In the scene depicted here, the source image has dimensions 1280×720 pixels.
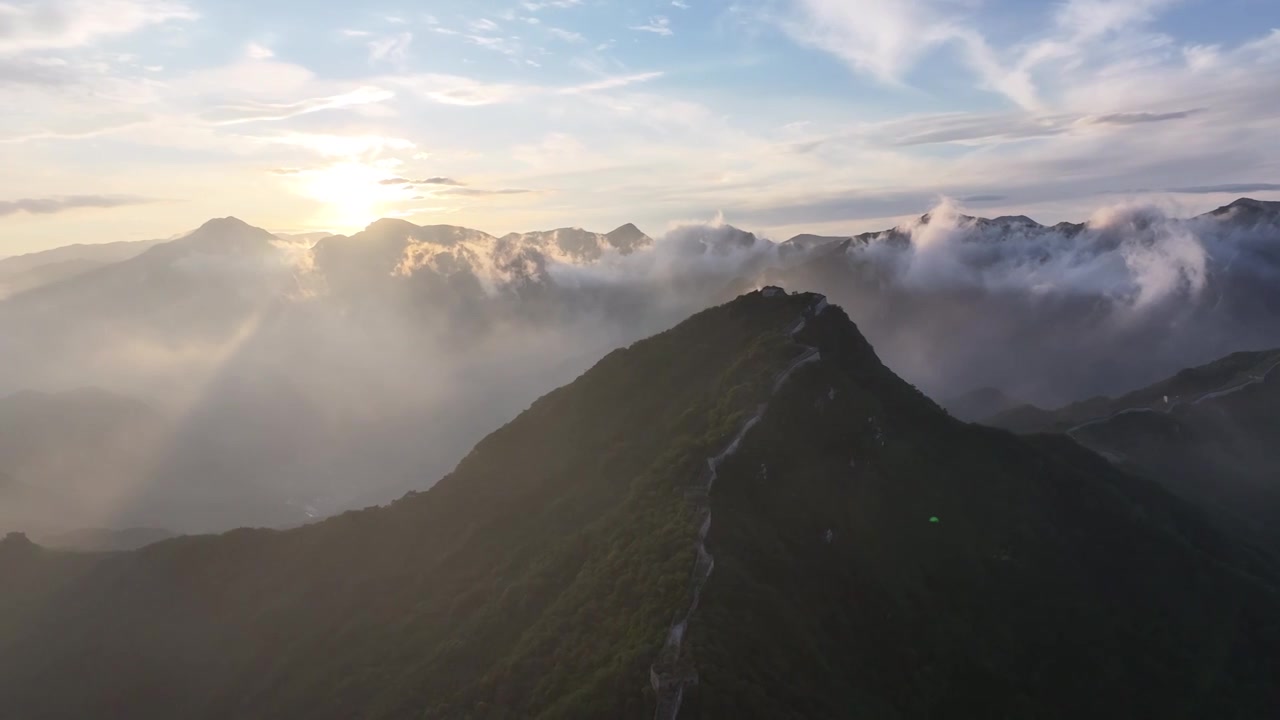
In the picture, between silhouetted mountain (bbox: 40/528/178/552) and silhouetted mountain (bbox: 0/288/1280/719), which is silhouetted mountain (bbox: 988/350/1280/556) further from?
silhouetted mountain (bbox: 40/528/178/552)

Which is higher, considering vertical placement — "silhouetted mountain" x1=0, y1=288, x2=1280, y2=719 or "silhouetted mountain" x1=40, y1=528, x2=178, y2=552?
"silhouetted mountain" x1=0, y1=288, x2=1280, y2=719

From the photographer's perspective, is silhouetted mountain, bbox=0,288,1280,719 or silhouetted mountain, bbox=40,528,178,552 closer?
silhouetted mountain, bbox=0,288,1280,719

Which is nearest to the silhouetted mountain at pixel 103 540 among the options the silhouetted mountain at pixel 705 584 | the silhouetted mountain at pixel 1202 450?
the silhouetted mountain at pixel 705 584

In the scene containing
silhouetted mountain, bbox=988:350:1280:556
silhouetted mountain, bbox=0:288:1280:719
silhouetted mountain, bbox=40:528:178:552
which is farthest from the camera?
silhouetted mountain, bbox=988:350:1280:556

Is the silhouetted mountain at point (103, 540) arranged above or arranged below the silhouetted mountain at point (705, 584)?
below

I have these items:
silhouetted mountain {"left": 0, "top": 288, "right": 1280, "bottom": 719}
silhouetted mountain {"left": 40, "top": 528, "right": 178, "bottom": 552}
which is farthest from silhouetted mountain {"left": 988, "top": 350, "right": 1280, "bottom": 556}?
silhouetted mountain {"left": 40, "top": 528, "right": 178, "bottom": 552}

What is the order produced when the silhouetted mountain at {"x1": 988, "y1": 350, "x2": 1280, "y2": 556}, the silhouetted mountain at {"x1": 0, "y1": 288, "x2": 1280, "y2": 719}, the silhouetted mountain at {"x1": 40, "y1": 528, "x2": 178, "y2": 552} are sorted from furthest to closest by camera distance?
the silhouetted mountain at {"x1": 988, "y1": 350, "x2": 1280, "y2": 556} → the silhouetted mountain at {"x1": 40, "y1": 528, "x2": 178, "y2": 552} → the silhouetted mountain at {"x1": 0, "y1": 288, "x2": 1280, "y2": 719}

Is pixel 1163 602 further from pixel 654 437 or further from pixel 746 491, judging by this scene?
pixel 654 437

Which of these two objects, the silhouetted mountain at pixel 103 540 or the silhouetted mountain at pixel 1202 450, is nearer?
the silhouetted mountain at pixel 103 540

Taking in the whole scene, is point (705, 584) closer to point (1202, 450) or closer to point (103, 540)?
point (103, 540)

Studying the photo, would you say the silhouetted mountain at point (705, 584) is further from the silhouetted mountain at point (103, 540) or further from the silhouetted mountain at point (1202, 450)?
the silhouetted mountain at point (1202, 450)
